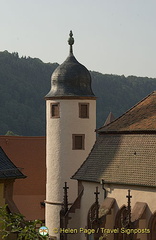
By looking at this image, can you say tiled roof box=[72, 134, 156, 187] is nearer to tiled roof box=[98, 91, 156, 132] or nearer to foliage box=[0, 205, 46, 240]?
tiled roof box=[98, 91, 156, 132]

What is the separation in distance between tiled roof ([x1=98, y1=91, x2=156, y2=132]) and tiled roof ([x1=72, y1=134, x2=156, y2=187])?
368 millimetres

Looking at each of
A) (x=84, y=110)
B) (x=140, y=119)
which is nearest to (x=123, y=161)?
(x=140, y=119)

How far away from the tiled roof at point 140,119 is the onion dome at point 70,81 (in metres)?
6.54

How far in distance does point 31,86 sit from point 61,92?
299 ft

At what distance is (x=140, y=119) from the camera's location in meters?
28.4

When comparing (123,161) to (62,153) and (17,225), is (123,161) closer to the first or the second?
(62,153)

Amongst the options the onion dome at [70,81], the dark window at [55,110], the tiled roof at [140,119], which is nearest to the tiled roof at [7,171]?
the tiled roof at [140,119]

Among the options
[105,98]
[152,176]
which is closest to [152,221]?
[152,176]

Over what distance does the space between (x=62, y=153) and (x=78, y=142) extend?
1.26m

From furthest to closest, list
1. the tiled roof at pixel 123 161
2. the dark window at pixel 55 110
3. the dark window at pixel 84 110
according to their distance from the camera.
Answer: the dark window at pixel 84 110 → the dark window at pixel 55 110 → the tiled roof at pixel 123 161

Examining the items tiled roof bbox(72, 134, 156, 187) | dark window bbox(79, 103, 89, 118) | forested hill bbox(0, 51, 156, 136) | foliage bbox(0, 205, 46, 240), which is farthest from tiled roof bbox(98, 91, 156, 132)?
forested hill bbox(0, 51, 156, 136)

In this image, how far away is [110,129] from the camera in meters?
29.5

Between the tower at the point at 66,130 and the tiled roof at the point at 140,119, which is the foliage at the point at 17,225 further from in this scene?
the tower at the point at 66,130

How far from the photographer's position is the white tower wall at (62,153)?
3522 centimetres
